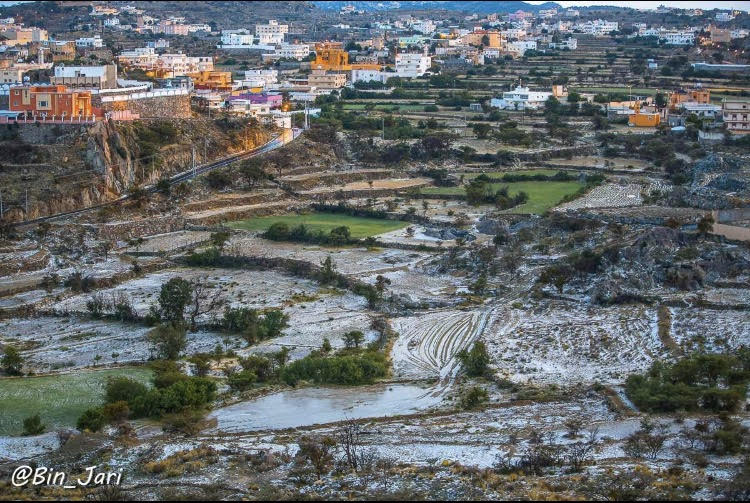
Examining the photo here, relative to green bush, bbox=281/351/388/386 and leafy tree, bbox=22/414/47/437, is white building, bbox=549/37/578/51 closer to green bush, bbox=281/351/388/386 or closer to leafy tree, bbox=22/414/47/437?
green bush, bbox=281/351/388/386

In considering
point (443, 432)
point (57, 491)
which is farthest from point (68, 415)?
point (443, 432)

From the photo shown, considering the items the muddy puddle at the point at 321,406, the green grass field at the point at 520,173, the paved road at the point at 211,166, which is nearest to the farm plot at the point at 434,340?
the muddy puddle at the point at 321,406

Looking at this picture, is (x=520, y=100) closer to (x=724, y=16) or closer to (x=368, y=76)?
(x=368, y=76)

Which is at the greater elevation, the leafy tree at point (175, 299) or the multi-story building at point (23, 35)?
the multi-story building at point (23, 35)

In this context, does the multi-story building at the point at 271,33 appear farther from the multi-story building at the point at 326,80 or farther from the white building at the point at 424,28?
the multi-story building at the point at 326,80

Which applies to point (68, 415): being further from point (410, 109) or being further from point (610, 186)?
point (410, 109)

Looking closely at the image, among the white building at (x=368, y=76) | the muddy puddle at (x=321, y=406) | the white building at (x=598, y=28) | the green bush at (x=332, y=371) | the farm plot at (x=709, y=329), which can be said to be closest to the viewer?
the muddy puddle at (x=321, y=406)
